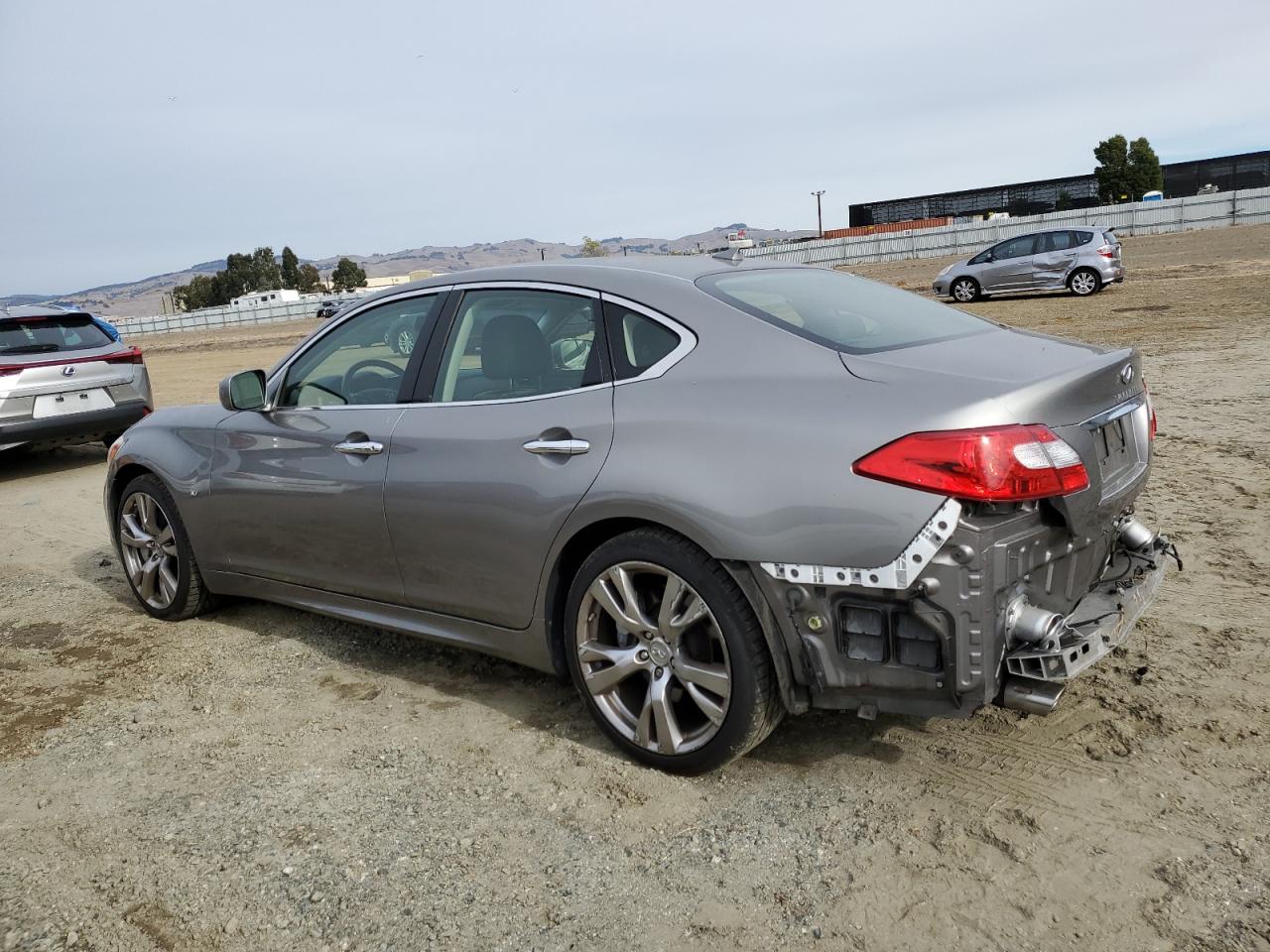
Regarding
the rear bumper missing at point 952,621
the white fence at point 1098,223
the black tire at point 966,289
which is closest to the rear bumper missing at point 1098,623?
the rear bumper missing at point 952,621

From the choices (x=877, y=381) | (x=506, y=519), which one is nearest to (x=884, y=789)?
(x=877, y=381)

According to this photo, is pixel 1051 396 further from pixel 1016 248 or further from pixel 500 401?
pixel 1016 248

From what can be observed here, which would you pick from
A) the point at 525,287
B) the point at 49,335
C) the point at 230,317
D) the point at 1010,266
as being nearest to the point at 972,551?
the point at 525,287

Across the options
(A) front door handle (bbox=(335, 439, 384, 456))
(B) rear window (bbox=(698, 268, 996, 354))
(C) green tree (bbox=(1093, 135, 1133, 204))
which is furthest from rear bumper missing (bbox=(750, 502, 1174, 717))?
(C) green tree (bbox=(1093, 135, 1133, 204))

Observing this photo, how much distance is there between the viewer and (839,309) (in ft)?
11.7

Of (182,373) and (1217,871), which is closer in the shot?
(1217,871)

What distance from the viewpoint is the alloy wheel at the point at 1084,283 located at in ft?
67.6

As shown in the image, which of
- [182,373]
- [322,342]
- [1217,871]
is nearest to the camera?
[1217,871]

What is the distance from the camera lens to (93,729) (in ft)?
13.4

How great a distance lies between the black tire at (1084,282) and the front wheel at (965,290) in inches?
74.5

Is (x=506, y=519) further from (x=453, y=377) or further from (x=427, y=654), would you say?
(x=427, y=654)

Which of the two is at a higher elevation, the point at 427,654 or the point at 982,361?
the point at 982,361

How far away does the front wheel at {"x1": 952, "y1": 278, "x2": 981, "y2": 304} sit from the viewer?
22.2 meters

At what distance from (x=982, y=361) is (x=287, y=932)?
8.11 ft
